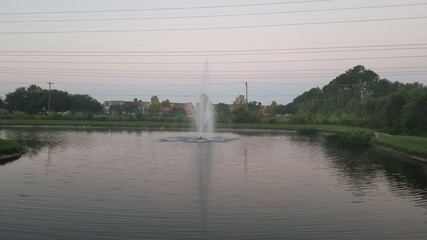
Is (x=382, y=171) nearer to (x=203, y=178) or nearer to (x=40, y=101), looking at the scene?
(x=203, y=178)

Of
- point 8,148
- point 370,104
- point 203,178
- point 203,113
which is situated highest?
point 370,104

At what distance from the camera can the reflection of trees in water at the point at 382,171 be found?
703 inches

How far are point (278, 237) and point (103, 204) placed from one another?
19.0ft

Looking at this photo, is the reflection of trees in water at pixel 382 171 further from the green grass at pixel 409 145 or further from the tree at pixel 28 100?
the tree at pixel 28 100

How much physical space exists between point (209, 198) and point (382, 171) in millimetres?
11253

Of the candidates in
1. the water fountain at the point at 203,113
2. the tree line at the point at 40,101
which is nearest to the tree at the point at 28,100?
the tree line at the point at 40,101

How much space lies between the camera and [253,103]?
15350 centimetres

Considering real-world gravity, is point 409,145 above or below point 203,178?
above

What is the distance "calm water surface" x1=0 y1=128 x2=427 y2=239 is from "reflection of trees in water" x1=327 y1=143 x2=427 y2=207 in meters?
0.05

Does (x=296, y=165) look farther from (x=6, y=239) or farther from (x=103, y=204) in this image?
(x=6, y=239)

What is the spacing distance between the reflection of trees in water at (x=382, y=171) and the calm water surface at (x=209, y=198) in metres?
0.05

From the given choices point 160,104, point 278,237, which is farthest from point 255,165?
point 160,104

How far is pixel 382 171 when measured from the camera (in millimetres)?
23141

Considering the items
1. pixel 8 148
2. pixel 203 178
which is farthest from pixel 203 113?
pixel 203 178
